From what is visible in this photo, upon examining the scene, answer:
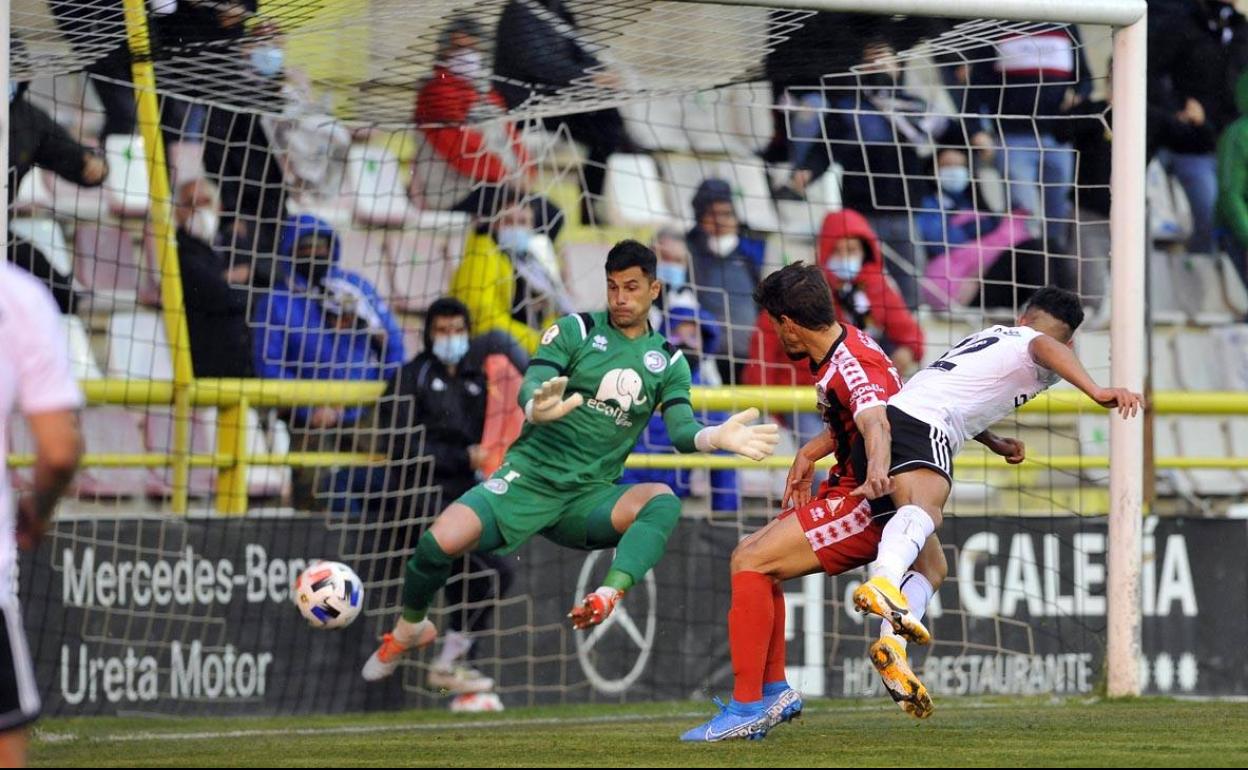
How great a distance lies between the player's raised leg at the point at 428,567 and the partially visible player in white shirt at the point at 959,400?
221cm

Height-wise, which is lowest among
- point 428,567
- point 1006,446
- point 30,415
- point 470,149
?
point 428,567

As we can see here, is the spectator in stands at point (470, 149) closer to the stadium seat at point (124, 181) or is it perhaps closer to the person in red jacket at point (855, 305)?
the person in red jacket at point (855, 305)

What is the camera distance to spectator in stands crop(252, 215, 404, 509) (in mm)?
11250

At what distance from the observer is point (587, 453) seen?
8906 mm

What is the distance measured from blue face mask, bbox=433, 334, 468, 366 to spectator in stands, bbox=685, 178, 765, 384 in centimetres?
199

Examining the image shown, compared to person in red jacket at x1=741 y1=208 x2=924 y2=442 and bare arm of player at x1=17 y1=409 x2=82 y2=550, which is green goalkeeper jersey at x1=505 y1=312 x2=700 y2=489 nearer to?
person in red jacket at x1=741 y1=208 x2=924 y2=442

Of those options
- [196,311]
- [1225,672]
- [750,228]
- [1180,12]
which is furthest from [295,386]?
[1180,12]

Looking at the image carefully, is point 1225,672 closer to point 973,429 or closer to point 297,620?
point 973,429

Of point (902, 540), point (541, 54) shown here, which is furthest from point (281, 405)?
point (902, 540)

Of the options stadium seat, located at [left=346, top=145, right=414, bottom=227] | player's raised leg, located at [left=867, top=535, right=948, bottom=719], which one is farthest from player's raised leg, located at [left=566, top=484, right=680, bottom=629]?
stadium seat, located at [left=346, top=145, right=414, bottom=227]

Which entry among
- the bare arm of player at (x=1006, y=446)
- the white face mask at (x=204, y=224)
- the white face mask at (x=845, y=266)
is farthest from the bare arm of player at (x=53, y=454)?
the white face mask at (x=845, y=266)

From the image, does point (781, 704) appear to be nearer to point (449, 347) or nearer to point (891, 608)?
point (891, 608)

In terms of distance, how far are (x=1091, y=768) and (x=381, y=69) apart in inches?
231

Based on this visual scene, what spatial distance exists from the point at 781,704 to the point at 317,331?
506 cm
